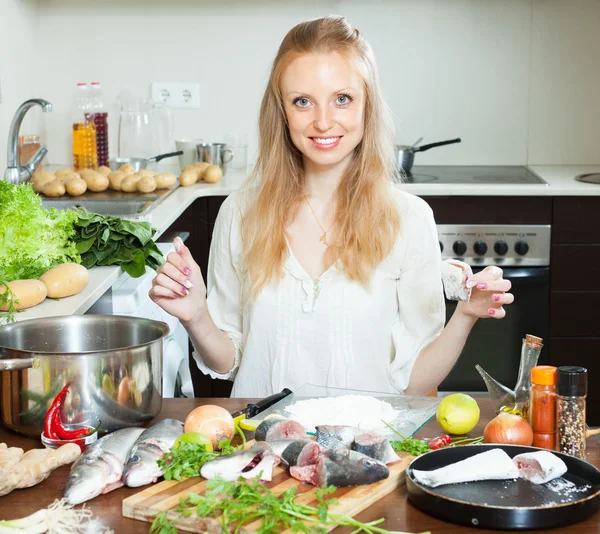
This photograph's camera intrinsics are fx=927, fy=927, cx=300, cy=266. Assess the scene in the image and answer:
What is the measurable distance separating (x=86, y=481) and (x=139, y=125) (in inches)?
112

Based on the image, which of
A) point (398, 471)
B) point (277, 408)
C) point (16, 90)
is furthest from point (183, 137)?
point (398, 471)

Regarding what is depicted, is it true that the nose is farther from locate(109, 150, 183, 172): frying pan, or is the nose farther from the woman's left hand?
locate(109, 150, 183, 172): frying pan

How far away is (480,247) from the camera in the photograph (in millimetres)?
3264

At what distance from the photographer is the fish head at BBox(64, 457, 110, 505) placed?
1.07 meters

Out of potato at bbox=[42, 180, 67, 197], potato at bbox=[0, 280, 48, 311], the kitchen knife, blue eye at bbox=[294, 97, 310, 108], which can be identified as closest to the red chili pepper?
the kitchen knife

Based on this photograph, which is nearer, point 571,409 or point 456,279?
point 571,409

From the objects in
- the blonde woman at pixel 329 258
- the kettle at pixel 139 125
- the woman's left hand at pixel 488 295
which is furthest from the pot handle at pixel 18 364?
the kettle at pixel 139 125

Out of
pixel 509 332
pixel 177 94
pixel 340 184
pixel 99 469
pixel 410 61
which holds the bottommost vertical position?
pixel 509 332

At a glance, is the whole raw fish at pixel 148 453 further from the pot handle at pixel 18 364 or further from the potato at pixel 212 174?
the potato at pixel 212 174

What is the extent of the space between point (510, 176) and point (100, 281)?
6.58 feet

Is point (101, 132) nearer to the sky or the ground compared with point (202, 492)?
nearer to the sky

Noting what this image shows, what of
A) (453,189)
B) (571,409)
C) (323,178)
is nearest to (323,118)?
(323,178)

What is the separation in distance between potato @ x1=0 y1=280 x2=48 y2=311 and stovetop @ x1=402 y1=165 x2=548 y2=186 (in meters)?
1.78

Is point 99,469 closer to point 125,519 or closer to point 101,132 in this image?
point 125,519
